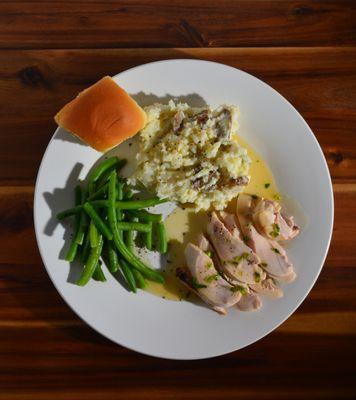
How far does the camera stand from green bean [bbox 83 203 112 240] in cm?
268

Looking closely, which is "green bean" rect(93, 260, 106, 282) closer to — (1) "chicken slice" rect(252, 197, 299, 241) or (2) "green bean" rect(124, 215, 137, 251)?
(2) "green bean" rect(124, 215, 137, 251)

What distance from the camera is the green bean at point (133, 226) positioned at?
2768 millimetres

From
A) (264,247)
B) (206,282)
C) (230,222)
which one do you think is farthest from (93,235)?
(264,247)

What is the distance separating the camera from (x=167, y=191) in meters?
2.80

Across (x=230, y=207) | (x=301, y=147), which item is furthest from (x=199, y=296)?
(x=301, y=147)

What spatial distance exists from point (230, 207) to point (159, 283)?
706 millimetres

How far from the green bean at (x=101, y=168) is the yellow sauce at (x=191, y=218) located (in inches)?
20.5

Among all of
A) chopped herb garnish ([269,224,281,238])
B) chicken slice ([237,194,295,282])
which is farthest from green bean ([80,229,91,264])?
chopped herb garnish ([269,224,281,238])

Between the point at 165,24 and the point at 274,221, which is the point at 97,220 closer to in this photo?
the point at 274,221

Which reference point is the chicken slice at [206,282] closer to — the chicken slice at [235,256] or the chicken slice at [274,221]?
the chicken slice at [235,256]

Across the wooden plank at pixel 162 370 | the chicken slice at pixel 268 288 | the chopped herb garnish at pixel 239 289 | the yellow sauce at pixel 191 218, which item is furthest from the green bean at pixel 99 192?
the chicken slice at pixel 268 288

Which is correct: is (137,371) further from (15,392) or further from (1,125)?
(1,125)

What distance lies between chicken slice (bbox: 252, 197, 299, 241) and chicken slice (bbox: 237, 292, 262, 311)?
405 mm

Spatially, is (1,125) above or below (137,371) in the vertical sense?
above
